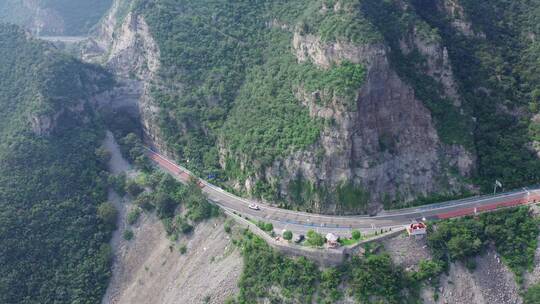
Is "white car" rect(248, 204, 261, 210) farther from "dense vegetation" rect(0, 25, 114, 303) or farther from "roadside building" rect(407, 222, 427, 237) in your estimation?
"dense vegetation" rect(0, 25, 114, 303)

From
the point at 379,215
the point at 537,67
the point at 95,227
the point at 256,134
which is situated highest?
the point at 537,67

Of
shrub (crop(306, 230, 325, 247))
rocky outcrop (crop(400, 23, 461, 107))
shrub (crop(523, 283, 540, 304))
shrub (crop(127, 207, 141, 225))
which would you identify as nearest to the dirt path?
shrub (crop(127, 207, 141, 225))

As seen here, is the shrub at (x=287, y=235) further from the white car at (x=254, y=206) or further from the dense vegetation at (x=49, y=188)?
the dense vegetation at (x=49, y=188)

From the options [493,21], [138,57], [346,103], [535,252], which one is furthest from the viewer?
[138,57]

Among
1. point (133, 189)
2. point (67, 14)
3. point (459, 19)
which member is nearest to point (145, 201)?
point (133, 189)

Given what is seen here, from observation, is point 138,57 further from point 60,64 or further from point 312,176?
point 312,176

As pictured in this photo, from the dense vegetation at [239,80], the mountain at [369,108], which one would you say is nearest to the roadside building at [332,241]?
the mountain at [369,108]

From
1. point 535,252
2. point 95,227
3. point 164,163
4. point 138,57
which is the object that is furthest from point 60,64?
point 535,252

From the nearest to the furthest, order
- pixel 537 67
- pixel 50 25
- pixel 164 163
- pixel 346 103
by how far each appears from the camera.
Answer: pixel 346 103, pixel 537 67, pixel 164 163, pixel 50 25
